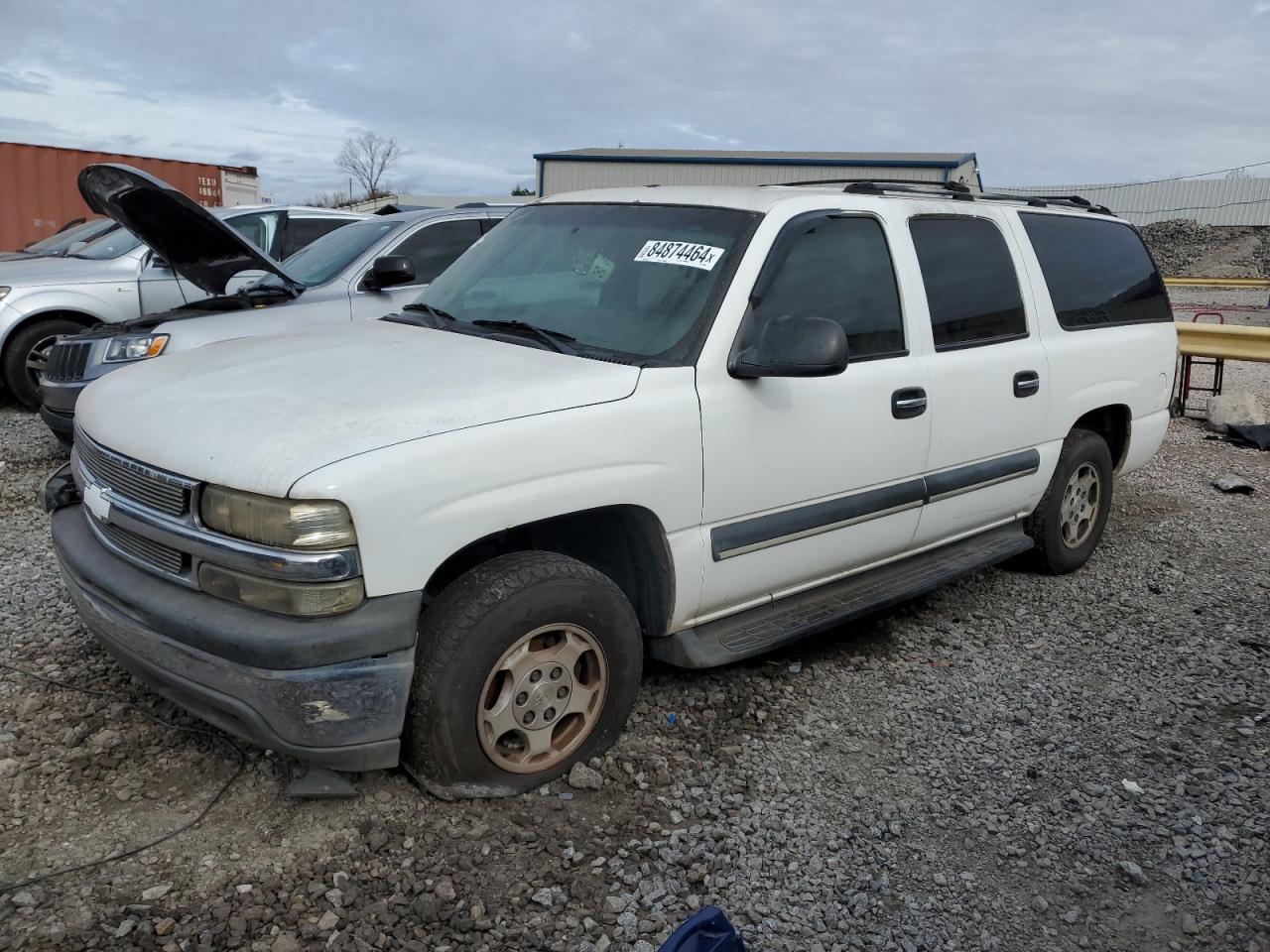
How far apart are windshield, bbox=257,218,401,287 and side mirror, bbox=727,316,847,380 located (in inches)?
160

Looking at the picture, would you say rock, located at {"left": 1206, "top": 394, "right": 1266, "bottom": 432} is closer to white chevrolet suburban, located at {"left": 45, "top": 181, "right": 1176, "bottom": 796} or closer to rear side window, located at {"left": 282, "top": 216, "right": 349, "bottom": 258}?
white chevrolet suburban, located at {"left": 45, "top": 181, "right": 1176, "bottom": 796}

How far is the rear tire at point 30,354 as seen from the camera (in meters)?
8.11

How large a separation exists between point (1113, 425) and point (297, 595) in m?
4.52

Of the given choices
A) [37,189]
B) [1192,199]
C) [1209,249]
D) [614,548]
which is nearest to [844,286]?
[614,548]

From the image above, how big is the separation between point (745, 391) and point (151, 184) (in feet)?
11.8

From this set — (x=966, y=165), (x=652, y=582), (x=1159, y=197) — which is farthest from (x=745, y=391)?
(x=1159, y=197)

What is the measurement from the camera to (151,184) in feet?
17.2

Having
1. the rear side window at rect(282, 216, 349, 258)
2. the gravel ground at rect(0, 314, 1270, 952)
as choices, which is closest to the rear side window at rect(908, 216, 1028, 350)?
the gravel ground at rect(0, 314, 1270, 952)

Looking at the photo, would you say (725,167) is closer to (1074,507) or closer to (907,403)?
(1074,507)

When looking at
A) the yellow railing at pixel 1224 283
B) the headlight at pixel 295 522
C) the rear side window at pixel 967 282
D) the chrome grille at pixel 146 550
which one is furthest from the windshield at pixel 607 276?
the yellow railing at pixel 1224 283

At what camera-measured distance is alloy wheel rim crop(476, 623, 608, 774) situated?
2.97 metres

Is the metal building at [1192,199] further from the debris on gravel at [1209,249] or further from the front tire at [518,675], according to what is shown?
the front tire at [518,675]

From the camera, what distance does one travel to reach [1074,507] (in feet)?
17.4

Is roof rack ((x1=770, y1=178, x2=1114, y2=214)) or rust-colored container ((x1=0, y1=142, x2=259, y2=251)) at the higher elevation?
rust-colored container ((x1=0, y1=142, x2=259, y2=251))
